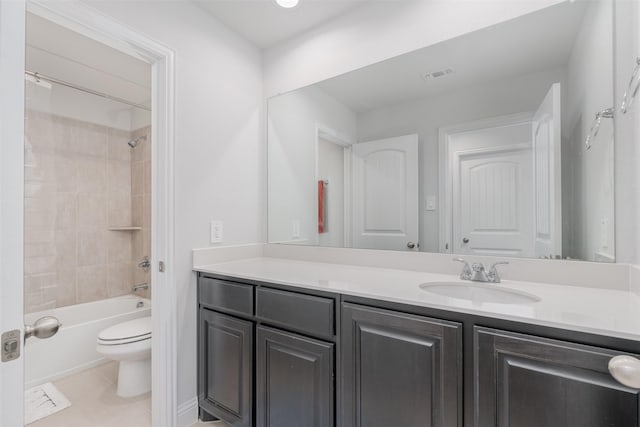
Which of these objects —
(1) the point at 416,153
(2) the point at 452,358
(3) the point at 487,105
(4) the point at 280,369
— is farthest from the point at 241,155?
(2) the point at 452,358

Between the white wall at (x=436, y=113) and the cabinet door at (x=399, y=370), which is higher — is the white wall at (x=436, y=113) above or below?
above

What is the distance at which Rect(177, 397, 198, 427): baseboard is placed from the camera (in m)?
1.62

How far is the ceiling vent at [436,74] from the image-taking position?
61.6 inches

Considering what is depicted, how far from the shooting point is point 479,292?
4.32ft

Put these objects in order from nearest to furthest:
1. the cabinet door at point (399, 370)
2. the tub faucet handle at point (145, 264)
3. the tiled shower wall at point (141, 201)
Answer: the cabinet door at point (399, 370) → the tub faucet handle at point (145, 264) → the tiled shower wall at point (141, 201)

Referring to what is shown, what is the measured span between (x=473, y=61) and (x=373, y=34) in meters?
0.60

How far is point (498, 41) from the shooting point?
1419mm

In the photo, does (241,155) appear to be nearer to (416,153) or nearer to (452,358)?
(416,153)

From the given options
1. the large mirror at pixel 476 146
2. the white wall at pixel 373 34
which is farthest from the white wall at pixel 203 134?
the large mirror at pixel 476 146

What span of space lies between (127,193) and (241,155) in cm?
175

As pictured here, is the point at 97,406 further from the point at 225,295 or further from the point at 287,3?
the point at 287,3

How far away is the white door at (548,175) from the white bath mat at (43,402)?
2856 millimetres

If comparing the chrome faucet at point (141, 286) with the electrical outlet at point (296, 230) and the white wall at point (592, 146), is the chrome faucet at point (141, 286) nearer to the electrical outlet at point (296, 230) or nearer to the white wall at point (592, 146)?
the electrical outlet at point (296, 230)

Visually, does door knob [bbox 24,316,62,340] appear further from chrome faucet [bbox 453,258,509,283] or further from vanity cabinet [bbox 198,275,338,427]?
chrome faucet [bbox 453,258,509,283]
